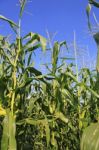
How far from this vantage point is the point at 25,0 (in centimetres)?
371

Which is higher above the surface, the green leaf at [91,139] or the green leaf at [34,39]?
the green leaf at [34,39]

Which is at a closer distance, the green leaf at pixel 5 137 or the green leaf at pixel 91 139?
the green leaf at pixel 91 139

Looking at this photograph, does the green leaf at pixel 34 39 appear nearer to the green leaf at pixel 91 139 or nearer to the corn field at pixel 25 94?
the corn field at pixel 25 94

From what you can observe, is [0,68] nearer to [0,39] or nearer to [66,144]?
[0,39]

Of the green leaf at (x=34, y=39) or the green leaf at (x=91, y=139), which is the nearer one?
the green leaf at (x=91, y=139)

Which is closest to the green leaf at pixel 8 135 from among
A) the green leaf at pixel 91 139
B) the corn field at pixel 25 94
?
the corn field at pixel 25 94

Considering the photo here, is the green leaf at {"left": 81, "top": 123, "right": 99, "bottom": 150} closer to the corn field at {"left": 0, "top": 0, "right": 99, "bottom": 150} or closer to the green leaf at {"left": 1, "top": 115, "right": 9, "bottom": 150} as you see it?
the corn field at {"left": 0, "top": 0, "right": 99, "bottom": 150}

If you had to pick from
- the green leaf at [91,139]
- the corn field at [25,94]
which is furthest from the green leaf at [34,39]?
the green leaf at [91,139]

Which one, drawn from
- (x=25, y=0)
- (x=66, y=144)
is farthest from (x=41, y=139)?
(x=25, y=0)

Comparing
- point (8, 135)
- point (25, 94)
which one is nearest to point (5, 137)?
point (8, 135)

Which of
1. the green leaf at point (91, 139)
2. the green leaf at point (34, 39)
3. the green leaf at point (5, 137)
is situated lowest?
the green leaf at point (5, 137)

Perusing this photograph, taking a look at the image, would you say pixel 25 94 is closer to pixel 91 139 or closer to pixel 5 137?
pixel 5 137

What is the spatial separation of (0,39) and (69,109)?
1822 mm

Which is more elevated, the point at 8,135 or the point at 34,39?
the point at 34,39
